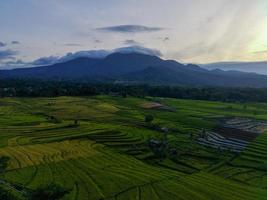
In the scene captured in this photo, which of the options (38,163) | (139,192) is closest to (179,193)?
(139,192)

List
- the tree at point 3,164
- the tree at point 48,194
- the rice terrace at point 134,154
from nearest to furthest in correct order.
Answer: the tree at point 48,194 → the rice terrace at point 134,154 → the tree at point 3,164

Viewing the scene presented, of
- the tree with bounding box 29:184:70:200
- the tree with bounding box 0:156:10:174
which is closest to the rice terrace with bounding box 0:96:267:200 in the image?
the tree with bounding box 0:156:10:174

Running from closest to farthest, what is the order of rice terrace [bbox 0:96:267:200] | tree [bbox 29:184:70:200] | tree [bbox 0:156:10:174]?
tree [bbox 29:184:70:200]
rice terrace [bbox 0:96:267:200]
tree [bbox 0:156:10:174]

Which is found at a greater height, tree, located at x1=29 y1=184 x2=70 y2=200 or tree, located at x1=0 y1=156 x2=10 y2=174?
tree, located at x1=29 y1=184 x2=70 y2=200

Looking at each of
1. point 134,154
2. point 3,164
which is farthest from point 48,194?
point 134,154

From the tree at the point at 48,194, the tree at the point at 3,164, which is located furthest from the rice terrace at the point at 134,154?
the tree at the point at 48,194

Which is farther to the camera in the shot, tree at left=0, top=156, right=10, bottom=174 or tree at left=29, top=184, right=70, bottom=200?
tree at left=0, top=156, right=10, bottom=174

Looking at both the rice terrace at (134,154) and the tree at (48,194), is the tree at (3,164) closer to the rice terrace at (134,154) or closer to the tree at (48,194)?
the rice terrace at (134,154)

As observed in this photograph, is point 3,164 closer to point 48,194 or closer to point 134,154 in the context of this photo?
point 48,194

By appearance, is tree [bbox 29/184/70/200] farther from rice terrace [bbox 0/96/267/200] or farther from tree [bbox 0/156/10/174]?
tree [bbox 0/156/10/174]
